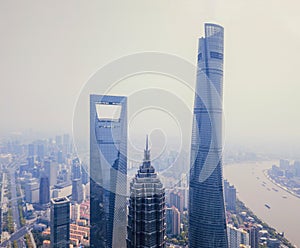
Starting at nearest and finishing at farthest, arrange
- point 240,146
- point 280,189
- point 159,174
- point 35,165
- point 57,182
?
point 159,174 < point 240,146 < point 280,189 < point 35,165 < point 57,182

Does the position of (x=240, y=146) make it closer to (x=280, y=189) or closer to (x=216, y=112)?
(x=216, y=112)

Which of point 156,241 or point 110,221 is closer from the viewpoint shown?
point 156,241

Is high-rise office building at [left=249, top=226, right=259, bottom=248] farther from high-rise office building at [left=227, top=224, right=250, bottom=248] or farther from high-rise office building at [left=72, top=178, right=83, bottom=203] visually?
high-rise office building at [left=72, top=178, right=83, bottom=203]

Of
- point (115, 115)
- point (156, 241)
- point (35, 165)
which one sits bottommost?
point (156, 241)

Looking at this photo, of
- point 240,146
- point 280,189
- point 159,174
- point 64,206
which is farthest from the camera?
point 64,206

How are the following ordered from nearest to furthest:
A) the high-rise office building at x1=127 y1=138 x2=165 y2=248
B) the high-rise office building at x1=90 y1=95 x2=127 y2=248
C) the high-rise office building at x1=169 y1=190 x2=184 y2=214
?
the high-rise office building at x1=127 y1=138 x2=165 y2=248 < the high-rise office building at x1=90 y1=95 x2=127 y2=248 < the high-rise office building at x1=169 y1=190 x2=184 y2=214

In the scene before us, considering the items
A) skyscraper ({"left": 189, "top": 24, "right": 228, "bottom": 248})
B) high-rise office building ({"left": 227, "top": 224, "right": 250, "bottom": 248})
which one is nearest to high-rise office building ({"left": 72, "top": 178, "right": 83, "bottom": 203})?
skyscraper ({"left": 189, "top": 24, "right": 228, "bottom": 248})

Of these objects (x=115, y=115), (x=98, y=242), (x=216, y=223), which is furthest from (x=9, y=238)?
(x=216, y=223)
